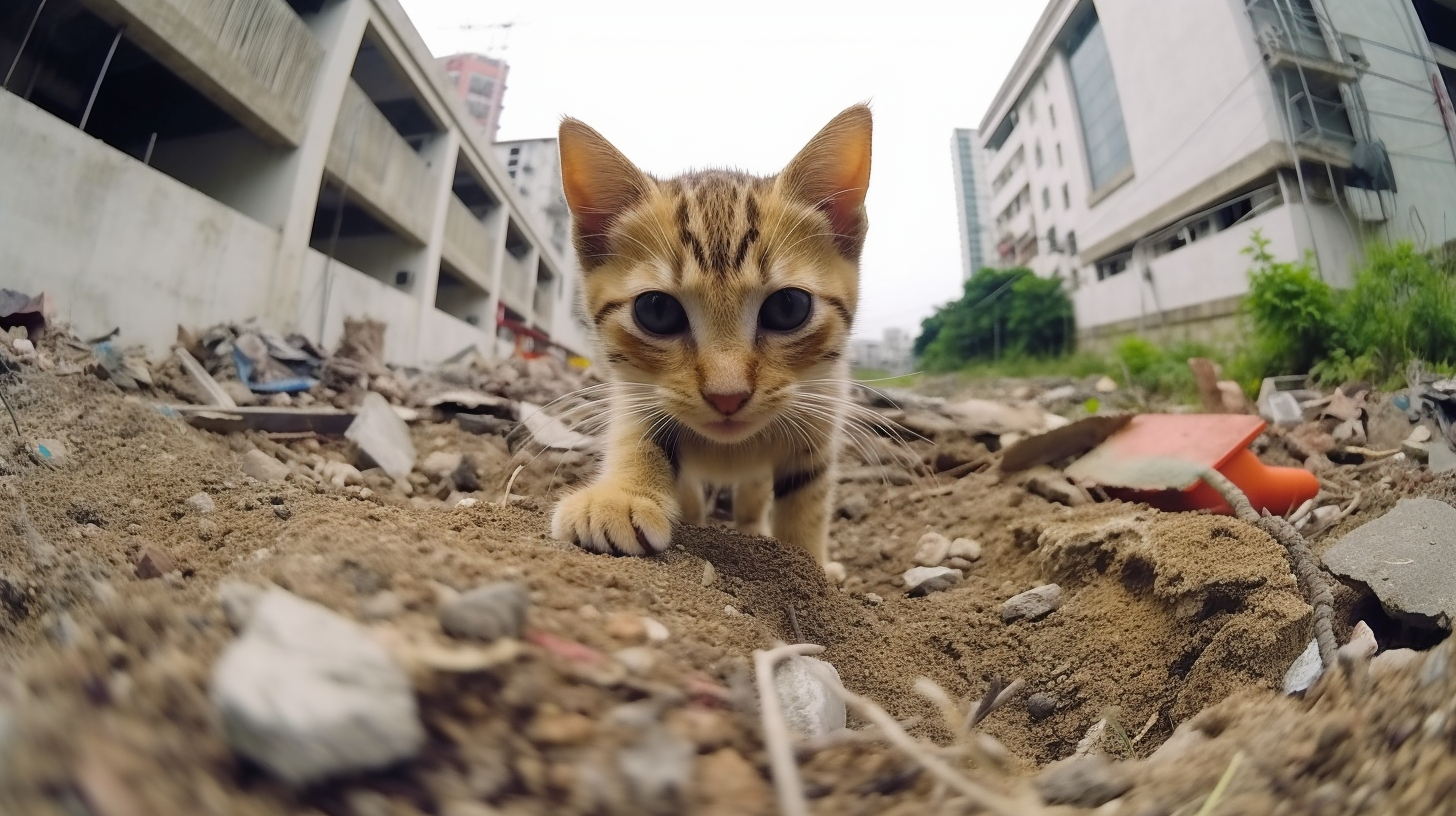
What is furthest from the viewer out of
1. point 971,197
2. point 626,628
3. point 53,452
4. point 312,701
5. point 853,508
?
point 971,197

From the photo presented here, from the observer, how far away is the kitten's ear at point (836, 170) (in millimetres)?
1530

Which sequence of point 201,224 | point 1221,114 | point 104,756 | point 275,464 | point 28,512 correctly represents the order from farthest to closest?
1. point 1221,114
2. point 201,224
3. point 275,464
4. point 28,512
5. point 104,756

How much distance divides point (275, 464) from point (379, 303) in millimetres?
1755

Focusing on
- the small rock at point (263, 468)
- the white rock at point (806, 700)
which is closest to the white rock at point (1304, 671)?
the white rock at point (806, 700)

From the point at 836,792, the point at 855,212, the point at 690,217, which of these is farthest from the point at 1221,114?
the point at 836,792

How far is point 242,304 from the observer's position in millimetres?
2309

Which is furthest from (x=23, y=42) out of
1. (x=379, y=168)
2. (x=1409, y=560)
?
(x=1409, y=560)

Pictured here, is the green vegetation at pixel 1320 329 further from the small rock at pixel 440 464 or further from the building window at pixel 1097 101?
the small rock at pixel 440 464

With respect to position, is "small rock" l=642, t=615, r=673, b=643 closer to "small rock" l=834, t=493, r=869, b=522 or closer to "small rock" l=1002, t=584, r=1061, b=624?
"small rock" l=1002, t=584, r=1061, b=624

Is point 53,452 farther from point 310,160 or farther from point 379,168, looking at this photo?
point 379,168

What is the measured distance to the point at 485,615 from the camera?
0.44 m

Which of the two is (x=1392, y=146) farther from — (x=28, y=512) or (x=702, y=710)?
(x=28, y=512)

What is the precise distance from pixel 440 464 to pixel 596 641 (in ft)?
6.51

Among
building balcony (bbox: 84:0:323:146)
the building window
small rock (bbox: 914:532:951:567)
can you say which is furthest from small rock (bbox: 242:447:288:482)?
the building window
